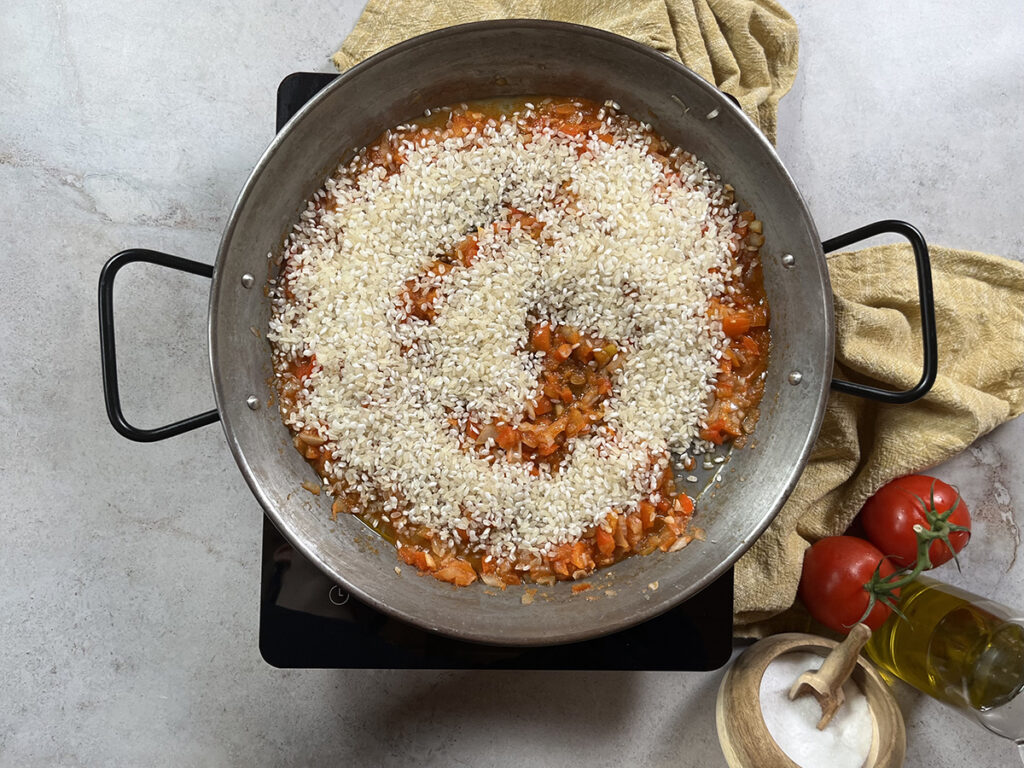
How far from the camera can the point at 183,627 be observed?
69.2 inches

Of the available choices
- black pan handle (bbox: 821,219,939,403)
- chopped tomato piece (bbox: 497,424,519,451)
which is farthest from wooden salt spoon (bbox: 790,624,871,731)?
chopped tomato piece (bbox: 497,424,519,451)

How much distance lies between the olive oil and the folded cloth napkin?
0.71 ft

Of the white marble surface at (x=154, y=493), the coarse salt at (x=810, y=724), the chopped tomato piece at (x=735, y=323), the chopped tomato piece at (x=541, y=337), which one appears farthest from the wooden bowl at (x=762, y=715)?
the chopped tomato piece at (x=541, y=337)

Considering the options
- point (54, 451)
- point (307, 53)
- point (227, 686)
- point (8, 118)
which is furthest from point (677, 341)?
point (8, 118)

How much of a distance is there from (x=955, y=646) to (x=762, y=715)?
0.43 meters

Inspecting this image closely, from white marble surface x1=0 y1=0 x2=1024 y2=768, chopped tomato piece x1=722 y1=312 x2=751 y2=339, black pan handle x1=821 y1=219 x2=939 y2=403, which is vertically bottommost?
white marble surface x1=0 y1=0 x2=1024 y2=768

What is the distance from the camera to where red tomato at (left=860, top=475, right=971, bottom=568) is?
1629 millimetres

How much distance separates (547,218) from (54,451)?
1.26m

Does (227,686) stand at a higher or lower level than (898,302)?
lower

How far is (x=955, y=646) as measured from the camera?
1561mm

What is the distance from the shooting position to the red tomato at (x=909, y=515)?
163 centimetres

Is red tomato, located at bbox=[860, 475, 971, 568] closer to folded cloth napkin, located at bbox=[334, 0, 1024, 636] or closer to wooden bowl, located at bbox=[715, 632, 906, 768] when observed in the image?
folded cloth napkin, located at bbox=[334, 0, 1024, 636]

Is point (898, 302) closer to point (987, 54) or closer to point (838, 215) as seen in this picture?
point (838, 215)

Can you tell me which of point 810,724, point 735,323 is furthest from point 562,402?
point 810,724
